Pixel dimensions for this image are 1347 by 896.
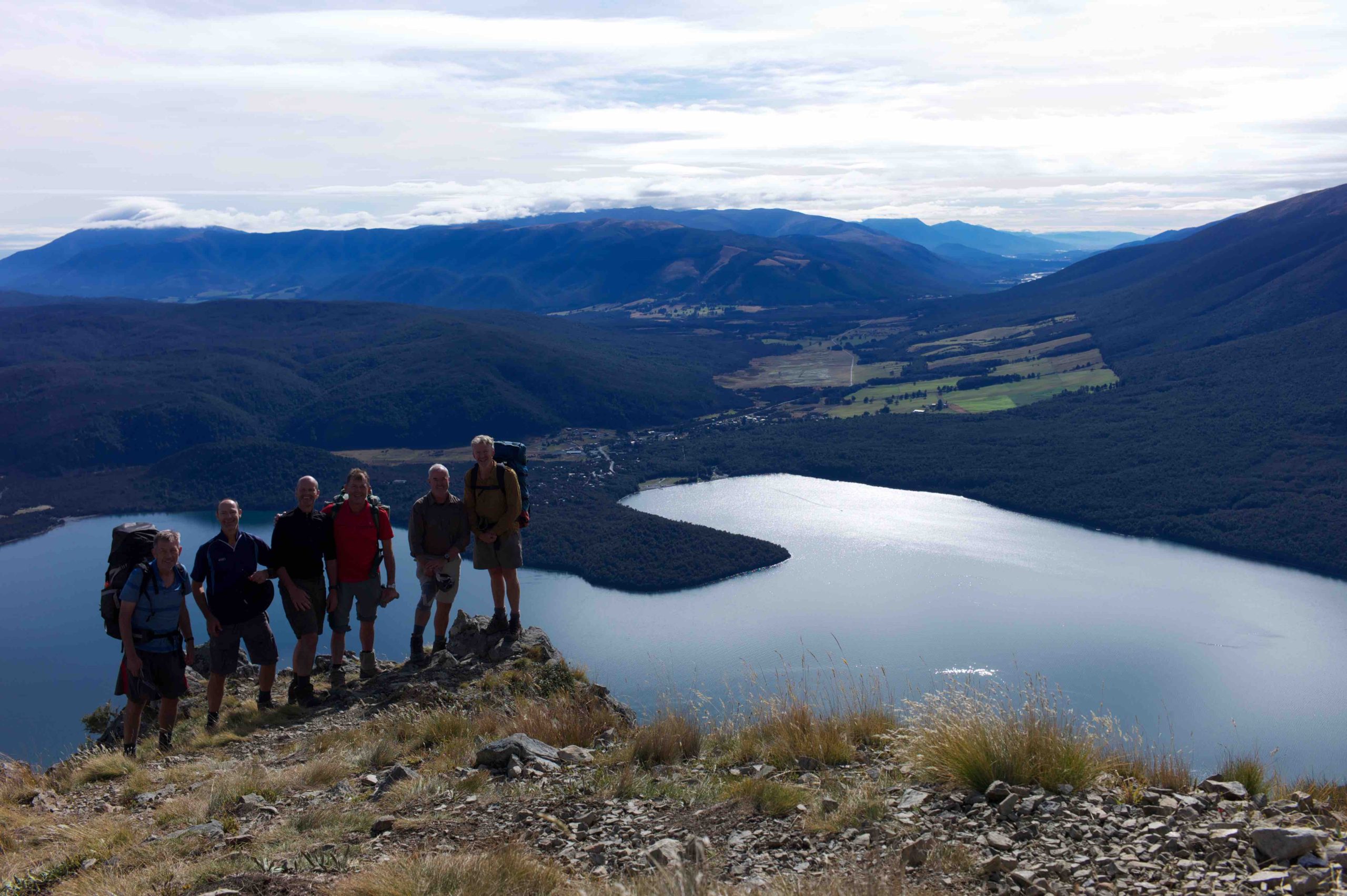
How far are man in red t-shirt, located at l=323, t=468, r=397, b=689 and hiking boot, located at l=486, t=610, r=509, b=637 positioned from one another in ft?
4.40

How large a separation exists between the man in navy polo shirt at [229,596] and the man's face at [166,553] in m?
0.41

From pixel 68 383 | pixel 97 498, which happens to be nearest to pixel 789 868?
pixel 97 498

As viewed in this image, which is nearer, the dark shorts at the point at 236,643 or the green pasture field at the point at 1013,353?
the dark shorts at the point at 236,643

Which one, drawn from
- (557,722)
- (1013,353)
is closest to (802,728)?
(557,722)

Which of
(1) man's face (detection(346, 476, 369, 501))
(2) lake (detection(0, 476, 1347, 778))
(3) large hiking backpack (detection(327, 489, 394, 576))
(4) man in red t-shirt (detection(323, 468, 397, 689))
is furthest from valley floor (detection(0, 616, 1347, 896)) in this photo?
(2) lake (detection(0, 476, 1347, 778))

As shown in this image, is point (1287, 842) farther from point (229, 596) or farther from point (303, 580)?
point (229, 596)

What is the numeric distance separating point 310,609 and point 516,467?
7.57 feet

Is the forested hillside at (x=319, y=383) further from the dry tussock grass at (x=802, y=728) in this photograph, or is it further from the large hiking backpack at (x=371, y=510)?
the dry tussock grass at (x=802, y=728)

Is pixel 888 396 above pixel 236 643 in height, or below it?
above

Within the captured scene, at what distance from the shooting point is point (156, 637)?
260 inches

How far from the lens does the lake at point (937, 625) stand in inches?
1289

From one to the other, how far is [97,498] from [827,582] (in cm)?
6630

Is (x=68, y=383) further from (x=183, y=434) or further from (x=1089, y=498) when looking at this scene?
(x=1089, y=498)

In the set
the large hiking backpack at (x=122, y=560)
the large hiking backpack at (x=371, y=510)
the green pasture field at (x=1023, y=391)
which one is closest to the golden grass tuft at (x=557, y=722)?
the large hiking backpack at (x=371, y=510)
